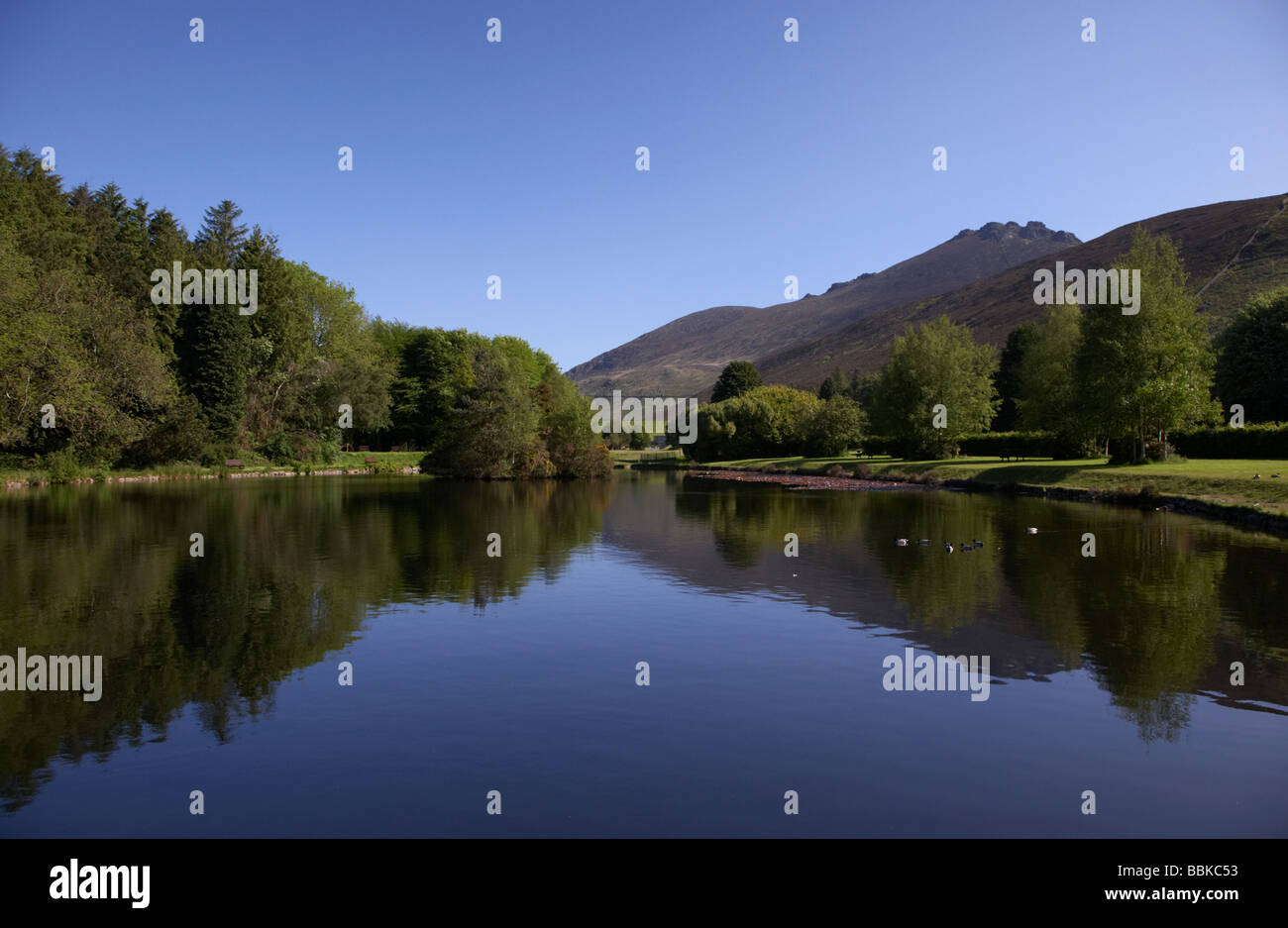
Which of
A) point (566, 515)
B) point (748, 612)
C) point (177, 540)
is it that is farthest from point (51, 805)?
point (566, 515)

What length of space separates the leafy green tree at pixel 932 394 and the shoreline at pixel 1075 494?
840cm

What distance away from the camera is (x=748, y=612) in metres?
16.4

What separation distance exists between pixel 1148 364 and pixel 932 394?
78.3 feet

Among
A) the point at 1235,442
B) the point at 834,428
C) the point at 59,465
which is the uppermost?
the point at 834,428

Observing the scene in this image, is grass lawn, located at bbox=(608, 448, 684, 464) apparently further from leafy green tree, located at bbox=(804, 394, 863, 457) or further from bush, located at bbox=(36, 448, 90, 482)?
bush, located at bbox=(36, 448, 90, 482)

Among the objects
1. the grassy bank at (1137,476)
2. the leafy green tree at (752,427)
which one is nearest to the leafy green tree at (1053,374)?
the grassy bank at (1137,476)

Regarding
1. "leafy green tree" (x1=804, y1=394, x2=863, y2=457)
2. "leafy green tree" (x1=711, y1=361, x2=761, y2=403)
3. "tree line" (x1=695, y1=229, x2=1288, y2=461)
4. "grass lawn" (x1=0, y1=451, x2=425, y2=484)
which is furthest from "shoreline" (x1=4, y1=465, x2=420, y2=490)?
"leafy green tree" (x1=711, y1=361, x2=761, y2=403)

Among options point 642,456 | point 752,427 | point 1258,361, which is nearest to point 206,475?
point 752,427

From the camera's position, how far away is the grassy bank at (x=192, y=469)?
2005 inches

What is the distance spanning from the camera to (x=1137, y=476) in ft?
141

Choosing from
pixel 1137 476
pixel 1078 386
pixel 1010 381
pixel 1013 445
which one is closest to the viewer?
pixel 1137 476

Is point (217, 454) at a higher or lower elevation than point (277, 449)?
lower

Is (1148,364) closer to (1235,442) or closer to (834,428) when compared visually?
(1235,442)

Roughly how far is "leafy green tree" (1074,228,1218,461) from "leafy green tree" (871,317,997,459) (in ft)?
64.1
